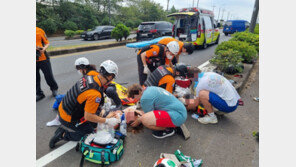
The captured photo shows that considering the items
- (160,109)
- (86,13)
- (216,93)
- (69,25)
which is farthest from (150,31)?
(86,13)

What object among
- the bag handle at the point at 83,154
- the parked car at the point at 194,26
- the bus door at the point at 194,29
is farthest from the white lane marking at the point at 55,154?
the bus door at the point at 194,29

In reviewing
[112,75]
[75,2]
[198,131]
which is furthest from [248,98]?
[75,2]

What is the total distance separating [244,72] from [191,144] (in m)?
4.08

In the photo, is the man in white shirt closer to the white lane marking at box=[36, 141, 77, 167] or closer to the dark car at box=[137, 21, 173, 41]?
the white lane marking at box=[36, 141, 77, 167]

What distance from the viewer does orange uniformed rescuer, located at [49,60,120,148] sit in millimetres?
2174

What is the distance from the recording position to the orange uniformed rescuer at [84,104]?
85.6 inches

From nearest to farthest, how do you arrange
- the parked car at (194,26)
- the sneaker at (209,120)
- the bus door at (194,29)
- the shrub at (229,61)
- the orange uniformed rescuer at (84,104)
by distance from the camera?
the orange uniformed rescuer at (84,104)
the sneaker at (209,120)
the shrub at (229,61)
the parked car at (194,26)
the bus door at (194,29)

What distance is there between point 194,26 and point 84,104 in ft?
30.2

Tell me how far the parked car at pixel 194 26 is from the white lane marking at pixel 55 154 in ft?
28.7

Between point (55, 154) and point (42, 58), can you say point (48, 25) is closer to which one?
point (42, 58)

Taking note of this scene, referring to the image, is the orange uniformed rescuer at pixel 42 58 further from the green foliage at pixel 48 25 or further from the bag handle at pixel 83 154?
the green foliage at pixel 48 25

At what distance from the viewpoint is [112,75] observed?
229cm

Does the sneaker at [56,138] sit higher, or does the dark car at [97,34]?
the dark car at [97,34]

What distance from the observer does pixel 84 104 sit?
2379mm
